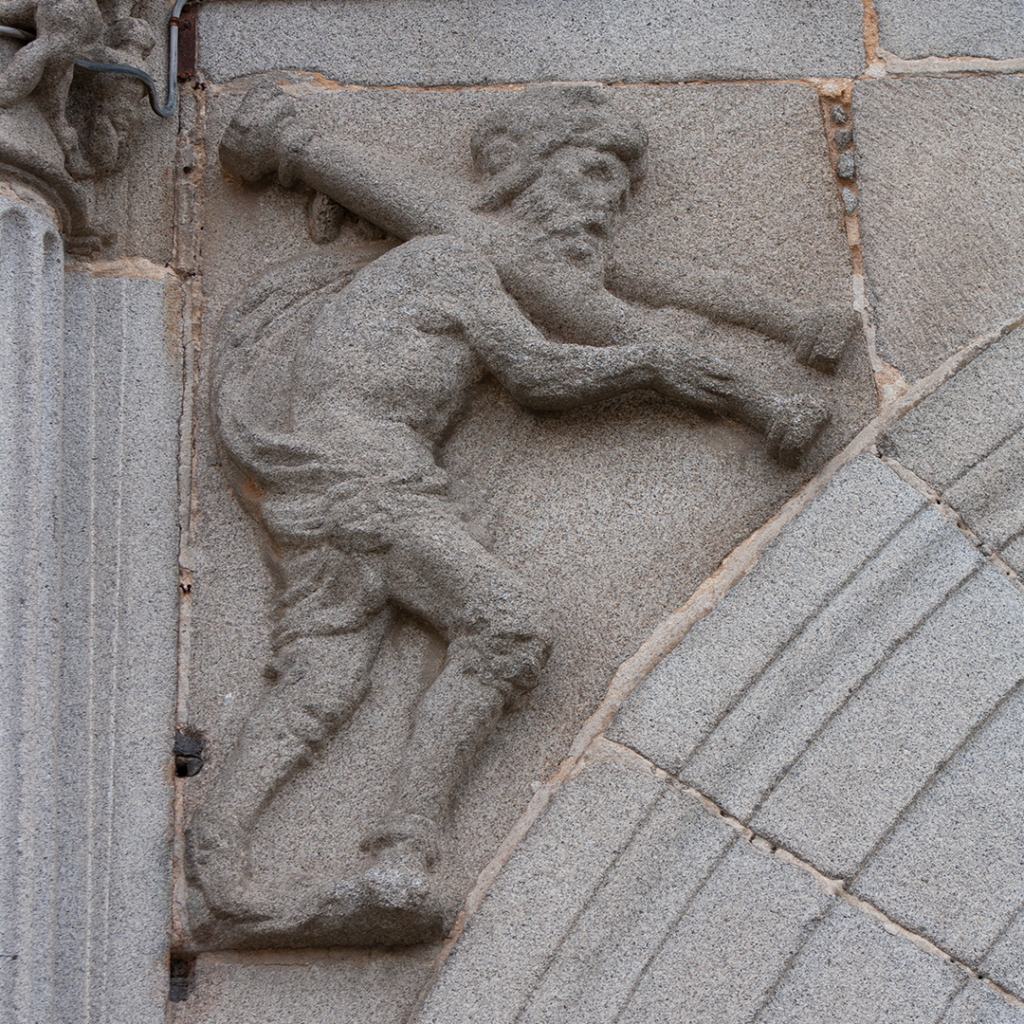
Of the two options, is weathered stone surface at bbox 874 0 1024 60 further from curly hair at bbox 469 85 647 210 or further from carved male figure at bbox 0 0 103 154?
carved male figure at bbox 0 0 103 154

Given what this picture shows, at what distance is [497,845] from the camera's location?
8.71 ft

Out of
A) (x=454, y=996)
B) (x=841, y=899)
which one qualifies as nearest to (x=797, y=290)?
(x=841, y=899)

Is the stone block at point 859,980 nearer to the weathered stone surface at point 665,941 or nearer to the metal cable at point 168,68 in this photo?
the weathered stone surface at point 665,941

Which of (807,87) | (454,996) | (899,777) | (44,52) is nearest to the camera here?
(454,996)

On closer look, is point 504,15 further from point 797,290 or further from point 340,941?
point 340,941

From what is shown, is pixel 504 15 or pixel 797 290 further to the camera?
pixel 504 15

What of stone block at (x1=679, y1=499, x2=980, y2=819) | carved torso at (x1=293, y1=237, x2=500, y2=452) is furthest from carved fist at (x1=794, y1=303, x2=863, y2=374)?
carved torso at (x1=293, y1=237, x2=500, y2=452)

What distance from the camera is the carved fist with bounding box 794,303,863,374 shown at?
3053 mm

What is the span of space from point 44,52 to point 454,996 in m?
2.18

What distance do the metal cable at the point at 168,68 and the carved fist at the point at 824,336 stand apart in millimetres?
1646

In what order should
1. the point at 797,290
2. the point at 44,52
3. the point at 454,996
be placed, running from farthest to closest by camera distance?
the point at 797,290 → the point at 44,52 → the point at 454,996

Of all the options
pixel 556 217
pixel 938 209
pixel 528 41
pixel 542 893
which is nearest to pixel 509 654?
pixel 542 893

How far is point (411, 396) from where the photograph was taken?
2.93 m

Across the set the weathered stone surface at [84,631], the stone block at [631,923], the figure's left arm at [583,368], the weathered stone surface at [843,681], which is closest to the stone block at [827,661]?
the weathered stone surface at [843,681]
